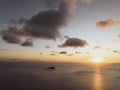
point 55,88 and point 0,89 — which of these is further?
point 55,88

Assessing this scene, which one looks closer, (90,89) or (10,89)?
(10,89)

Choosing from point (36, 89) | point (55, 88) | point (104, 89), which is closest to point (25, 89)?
point (36, 89)

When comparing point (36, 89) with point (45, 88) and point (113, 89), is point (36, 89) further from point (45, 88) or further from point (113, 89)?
point (113, 89)

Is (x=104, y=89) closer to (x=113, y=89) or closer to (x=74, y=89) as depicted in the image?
(x=113, y=89)

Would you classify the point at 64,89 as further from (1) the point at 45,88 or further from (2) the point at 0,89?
(2) the point at 0,89

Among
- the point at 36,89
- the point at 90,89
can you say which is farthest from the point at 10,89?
the point at 90,89

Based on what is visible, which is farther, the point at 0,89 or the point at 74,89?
the point at 74,89

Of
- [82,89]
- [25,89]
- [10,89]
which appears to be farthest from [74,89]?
[10,89]
